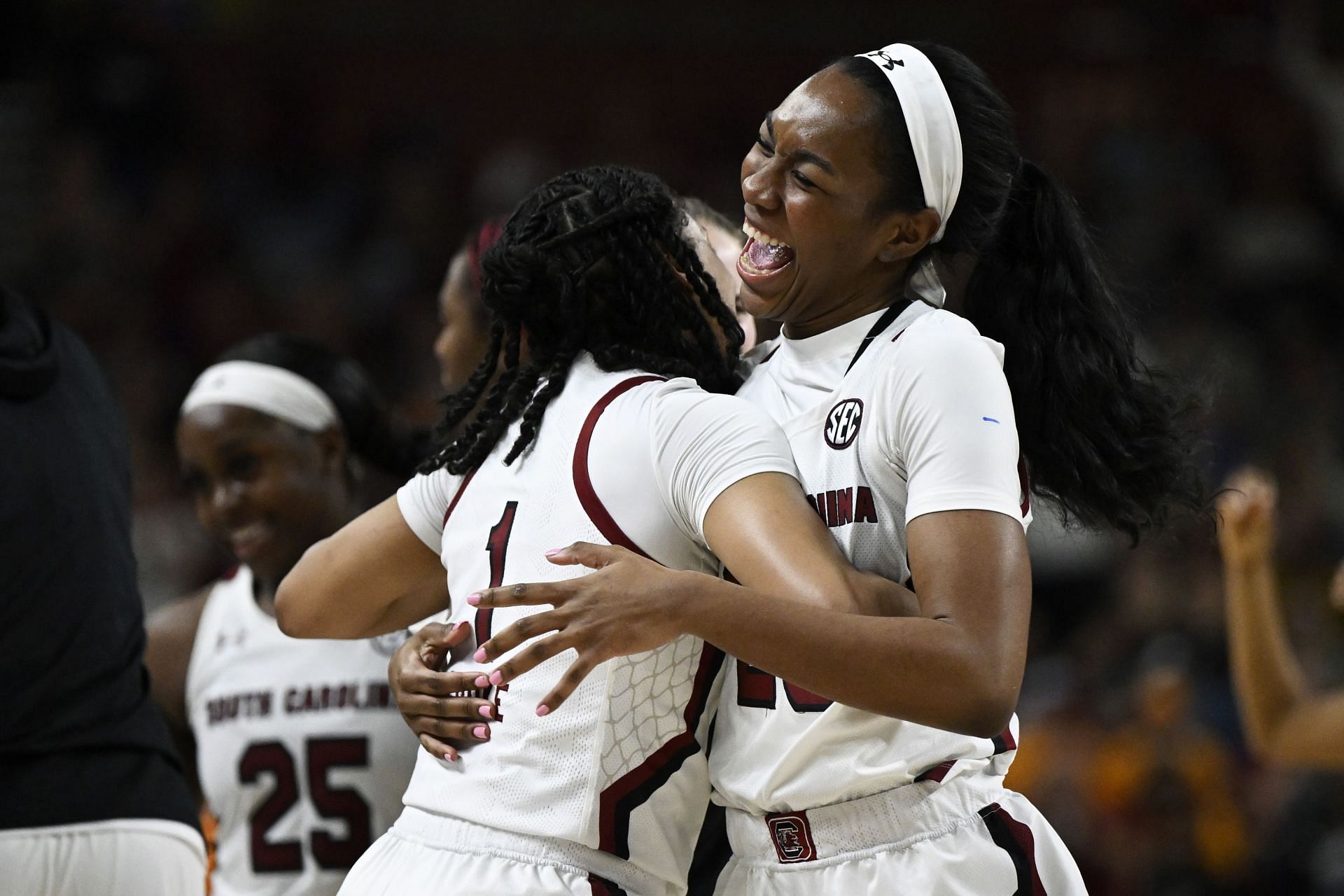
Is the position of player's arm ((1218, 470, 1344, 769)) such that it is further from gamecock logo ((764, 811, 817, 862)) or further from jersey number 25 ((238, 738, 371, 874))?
jersey number 25 ((238, 738, 371, 874))

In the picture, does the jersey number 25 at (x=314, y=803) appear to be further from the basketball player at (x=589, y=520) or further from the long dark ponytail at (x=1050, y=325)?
the long dark ponytail at (x=1050, y=325)

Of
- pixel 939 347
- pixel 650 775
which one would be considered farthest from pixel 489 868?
pixel 939 347

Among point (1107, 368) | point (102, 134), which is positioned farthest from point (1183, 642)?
point (102, 134)

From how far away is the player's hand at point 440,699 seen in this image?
239cm

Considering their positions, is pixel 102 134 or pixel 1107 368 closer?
pixel 1107 368

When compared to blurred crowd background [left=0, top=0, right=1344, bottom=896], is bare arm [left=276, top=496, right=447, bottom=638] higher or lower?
higher

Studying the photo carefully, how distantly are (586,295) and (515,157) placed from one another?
7.81 m

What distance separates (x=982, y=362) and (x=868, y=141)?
42cm

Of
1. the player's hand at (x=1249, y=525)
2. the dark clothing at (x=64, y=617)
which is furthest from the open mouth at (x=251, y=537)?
the player's hand at (x=1249, y=525)

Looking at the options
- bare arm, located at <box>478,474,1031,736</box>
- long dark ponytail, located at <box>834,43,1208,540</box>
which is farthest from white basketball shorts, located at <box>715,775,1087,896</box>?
long dark ponytail, located at <box>834,43,1208,540</box>

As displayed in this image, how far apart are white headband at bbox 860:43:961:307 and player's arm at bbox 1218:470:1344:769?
165 centimetres

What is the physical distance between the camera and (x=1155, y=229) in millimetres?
9766

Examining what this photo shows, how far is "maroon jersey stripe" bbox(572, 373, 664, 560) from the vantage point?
2.28 m

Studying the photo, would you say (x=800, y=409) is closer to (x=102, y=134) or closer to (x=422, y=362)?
(x=422, y=362)
